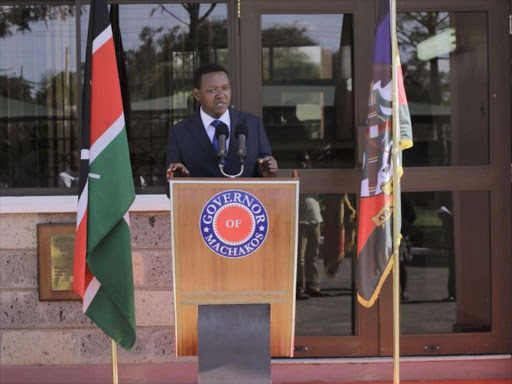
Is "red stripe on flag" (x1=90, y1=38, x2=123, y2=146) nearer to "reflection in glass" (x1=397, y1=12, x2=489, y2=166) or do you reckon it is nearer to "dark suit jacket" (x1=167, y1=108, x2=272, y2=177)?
"dark suit jacket" (x1=167, y1=108, x2=272, y2=177)

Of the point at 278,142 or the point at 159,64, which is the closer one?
the point at 159,64

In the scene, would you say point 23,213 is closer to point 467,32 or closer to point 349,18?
point 349,18

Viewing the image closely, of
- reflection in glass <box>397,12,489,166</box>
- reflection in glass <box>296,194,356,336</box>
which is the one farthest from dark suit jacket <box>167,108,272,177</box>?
reflection in glass <box>397,12,489,166</box>

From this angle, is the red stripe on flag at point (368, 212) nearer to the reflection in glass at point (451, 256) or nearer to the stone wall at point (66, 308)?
the reflection in glass at point (451, 256)

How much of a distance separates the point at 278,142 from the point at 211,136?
117cm

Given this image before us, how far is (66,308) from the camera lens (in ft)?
17.8

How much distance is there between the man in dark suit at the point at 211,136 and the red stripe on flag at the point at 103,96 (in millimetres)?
347

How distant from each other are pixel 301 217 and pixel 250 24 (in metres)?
1.25

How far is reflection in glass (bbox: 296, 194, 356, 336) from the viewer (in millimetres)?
5625

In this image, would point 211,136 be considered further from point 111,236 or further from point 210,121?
point 111,236

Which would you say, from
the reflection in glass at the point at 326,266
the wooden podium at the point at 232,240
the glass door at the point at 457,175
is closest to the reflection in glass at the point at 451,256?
the glass door at the point at 457,175

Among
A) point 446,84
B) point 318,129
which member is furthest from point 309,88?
point 446,84

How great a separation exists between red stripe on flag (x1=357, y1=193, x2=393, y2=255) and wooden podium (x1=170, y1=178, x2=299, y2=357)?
2.48ft

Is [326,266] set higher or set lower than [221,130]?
lower
